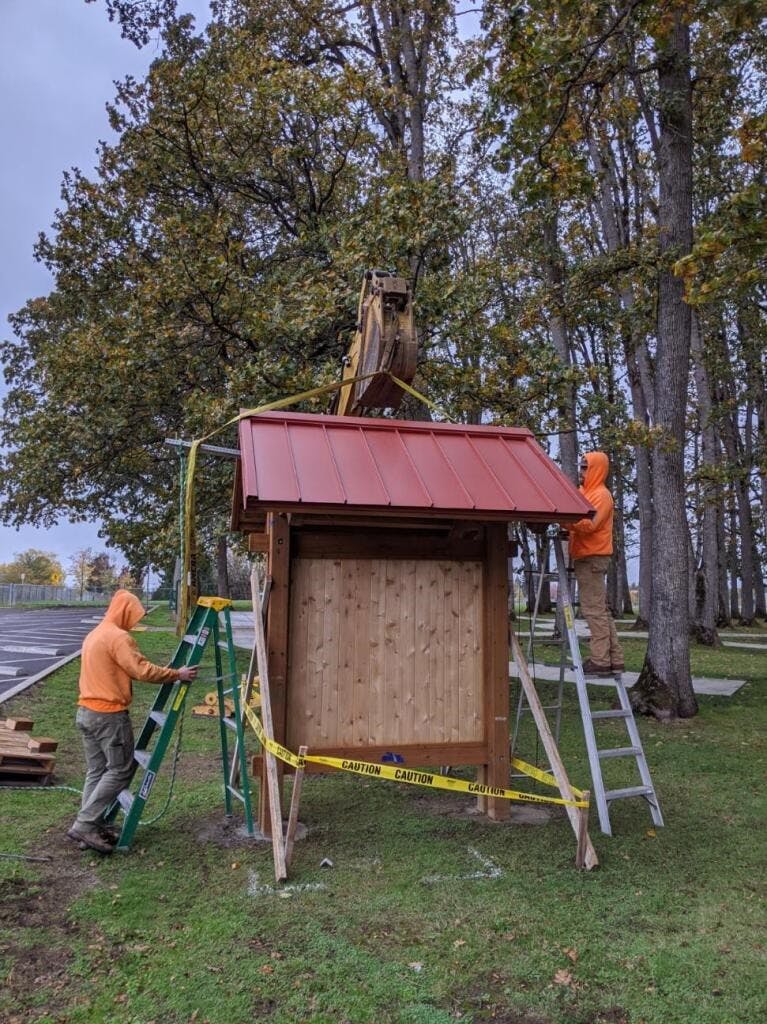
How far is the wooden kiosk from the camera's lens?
19.1 ft

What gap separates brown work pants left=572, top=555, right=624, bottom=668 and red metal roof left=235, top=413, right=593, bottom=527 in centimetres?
97

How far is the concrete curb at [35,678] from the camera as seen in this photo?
10.6 m

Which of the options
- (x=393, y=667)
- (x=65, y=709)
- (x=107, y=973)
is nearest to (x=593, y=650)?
(x=393, y=667)

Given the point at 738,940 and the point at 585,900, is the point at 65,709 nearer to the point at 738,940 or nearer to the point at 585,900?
the point at 585,900

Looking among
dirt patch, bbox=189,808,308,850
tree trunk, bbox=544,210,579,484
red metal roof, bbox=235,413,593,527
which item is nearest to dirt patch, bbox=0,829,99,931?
dirt patch, bbox=189,808,308,850

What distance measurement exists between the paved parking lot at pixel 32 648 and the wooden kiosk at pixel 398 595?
6.28 meters

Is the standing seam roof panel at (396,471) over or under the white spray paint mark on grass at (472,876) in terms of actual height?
over

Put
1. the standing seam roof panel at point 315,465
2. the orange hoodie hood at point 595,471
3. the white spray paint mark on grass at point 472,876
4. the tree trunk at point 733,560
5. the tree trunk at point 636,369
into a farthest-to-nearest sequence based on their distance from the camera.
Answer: the tree trunk at point 733,560 → the tree trunk at point 636,369 → the orange hoodie hood at point 595,471 → the standing seam roof panel at point 315,465 → the white spray paint mark on grass at point 472,876

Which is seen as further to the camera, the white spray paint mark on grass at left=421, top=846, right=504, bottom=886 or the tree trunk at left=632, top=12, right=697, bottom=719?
the tree trunk at left=632, top=12, right=697, bottom=719

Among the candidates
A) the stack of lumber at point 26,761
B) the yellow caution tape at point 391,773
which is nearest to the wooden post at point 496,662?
the yellow caution tape at point 391,773

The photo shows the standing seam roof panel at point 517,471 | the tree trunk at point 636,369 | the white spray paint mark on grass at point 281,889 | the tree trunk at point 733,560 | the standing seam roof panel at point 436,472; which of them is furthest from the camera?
the tree trunk at point 733,560

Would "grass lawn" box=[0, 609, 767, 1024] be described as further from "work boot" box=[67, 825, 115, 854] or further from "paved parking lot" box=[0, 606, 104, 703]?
"paved parking lot" box=[0, 606, 104, 703]

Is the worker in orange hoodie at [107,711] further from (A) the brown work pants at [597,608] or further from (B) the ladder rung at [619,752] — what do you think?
(A) the brown work pants at [597,608]

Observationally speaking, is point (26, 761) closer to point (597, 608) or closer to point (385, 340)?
point (385, 340)
